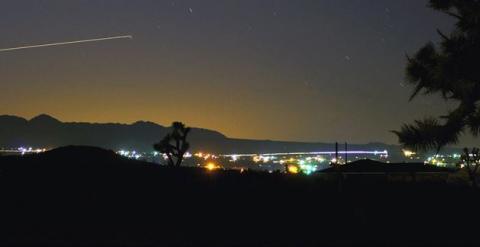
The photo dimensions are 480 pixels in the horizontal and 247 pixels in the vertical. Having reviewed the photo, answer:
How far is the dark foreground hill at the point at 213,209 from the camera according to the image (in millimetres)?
14602

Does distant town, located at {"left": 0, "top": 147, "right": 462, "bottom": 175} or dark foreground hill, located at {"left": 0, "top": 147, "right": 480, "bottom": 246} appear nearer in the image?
dark foreground hill, located at {"left": 0, "top": 147, "right": 480, "bottom": 246}

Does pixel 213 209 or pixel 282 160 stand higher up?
pixel 282 160

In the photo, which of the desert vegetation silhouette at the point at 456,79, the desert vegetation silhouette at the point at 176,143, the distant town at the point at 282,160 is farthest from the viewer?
the distant town at the point at 282,160

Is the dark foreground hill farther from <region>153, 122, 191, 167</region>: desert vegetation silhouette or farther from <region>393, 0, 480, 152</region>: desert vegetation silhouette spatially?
<region>153, 122, 191, 167</region>: desert vegetation silhouette

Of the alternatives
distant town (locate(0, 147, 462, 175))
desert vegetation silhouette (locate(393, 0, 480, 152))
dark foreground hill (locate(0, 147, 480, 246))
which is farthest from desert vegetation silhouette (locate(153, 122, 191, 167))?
→ desert vegetation silhouette (locate(393, 0, 480, 152))

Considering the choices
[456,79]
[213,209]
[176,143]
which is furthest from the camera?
[176,143]

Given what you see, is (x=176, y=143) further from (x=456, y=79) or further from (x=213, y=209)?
(x=456, y=79)

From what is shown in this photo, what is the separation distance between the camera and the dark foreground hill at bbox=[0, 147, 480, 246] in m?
14.6

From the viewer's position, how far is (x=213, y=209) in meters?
16.6

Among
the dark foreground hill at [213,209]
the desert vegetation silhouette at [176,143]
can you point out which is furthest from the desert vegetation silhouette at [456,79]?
the desert vegetation silhouette at [176,143]

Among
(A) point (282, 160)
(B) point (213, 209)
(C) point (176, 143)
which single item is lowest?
(B) point (213, 209)

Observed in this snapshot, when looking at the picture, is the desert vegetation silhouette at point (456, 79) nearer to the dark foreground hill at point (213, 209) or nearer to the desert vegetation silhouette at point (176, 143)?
the dark foreground hill at point (213, 209)

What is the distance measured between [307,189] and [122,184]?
535 cm

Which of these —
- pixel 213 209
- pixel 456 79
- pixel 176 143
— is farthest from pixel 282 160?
pixel 456 79
